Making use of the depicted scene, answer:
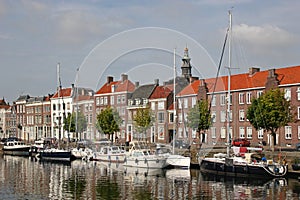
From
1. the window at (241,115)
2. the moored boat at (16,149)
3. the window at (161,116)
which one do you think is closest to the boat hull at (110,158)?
the window at (161,116)

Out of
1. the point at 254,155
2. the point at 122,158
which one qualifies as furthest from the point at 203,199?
the point at 122,158

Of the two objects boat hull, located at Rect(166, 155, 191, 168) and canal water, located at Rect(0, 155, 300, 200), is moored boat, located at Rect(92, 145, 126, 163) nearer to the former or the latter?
boat hull, located at Rect(166, 155, 191, 168)

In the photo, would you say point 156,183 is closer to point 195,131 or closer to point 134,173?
point 134,173

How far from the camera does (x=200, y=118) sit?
7212cm

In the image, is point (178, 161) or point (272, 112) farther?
point (272, 112)

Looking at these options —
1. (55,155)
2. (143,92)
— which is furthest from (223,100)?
(55,155)

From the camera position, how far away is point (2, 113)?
162 m

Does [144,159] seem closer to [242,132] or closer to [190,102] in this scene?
[190,102]

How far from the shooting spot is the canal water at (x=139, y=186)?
39.9 meters

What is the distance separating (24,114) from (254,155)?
105422 millimetres

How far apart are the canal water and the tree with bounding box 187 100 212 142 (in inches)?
548

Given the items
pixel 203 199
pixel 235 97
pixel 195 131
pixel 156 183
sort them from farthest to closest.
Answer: pixel 235 97 < pixel 195 131 < pixel 156 183 < pixel 203 199

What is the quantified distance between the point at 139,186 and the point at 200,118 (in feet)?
92.1

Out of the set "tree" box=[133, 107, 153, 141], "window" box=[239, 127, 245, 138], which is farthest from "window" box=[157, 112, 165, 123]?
"tree" box=[133, 107, 153, 141]
